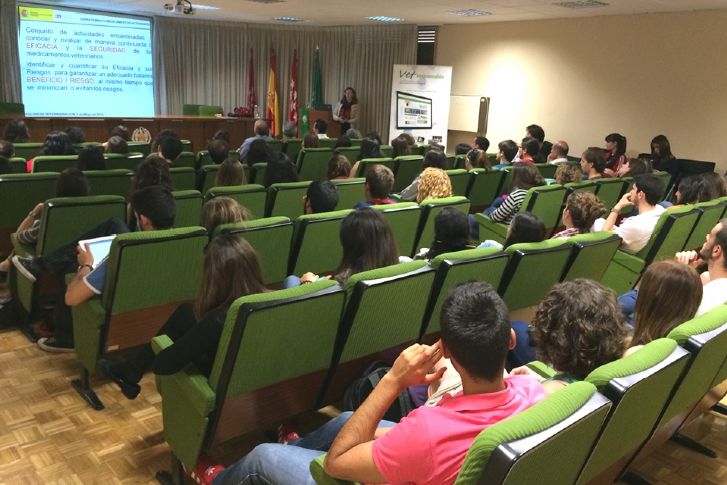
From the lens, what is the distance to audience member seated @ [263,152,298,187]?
5.75 metres

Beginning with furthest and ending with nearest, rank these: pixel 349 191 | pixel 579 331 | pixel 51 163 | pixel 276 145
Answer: pixel 276 145
pixel 51 163
pixel 349 191
pixel 579 331

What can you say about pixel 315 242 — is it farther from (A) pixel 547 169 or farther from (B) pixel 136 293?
(A) pixel 547 169

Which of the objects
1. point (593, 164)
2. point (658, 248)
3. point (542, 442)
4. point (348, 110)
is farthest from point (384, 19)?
point (542, 442)

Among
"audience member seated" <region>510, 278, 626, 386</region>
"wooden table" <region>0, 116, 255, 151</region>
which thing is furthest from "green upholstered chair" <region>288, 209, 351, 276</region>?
"wooden table" <region>0, 116, 255, 151</region>

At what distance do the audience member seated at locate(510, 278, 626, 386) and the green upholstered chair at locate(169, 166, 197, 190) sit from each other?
4.21m

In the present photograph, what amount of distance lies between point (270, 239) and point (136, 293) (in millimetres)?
837

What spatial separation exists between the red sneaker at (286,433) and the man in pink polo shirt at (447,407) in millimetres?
979

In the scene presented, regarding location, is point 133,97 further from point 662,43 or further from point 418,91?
point 662,43

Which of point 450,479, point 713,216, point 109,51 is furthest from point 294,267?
point 109,51

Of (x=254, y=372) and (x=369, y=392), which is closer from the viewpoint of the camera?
(x=254, y=372)

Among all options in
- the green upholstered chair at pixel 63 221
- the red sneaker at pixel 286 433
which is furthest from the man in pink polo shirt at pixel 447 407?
the green upholstered chair at pixel 63 221

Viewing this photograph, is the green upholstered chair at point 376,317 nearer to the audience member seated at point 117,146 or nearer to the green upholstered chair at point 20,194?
the green upholstered chair at point 20,194

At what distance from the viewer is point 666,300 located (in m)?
2.24

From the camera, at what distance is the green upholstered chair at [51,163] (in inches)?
207
